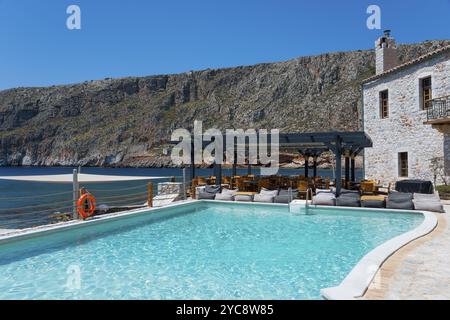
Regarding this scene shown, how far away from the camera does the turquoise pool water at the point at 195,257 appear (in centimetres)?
494

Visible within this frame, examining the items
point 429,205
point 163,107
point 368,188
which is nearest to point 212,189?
point 368,188

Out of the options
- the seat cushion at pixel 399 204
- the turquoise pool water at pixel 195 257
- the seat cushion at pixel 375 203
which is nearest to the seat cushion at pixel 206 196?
the turquoise pool water at pixel 195 257

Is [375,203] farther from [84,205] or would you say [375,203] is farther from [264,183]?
[84,205]

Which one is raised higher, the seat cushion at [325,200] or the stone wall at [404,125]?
the stone wall at [404,125]

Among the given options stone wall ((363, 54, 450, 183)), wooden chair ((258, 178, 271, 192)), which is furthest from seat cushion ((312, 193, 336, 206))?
stone wall ((363, 54, 450, 183))

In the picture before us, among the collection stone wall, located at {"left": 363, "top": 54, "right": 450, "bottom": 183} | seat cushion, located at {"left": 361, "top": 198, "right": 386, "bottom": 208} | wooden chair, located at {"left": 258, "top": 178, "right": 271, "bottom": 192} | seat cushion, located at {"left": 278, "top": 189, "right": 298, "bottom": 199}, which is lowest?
seat cushion, located at {"left": 361, "top": 198, "right": 386, "bottom": 208}

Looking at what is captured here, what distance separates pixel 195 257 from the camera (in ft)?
21.7

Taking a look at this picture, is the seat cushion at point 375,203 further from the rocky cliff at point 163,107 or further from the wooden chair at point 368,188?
the rocky cliff at point 163,107

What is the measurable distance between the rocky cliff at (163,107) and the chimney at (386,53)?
5028 centimetres

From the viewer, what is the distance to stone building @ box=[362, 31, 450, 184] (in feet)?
48.7

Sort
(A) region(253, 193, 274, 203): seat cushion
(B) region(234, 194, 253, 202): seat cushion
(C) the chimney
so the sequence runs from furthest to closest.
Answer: (C) the chimney < (B) region(234, 194, 253, 202): seat cushion < (A) region(253, 193, 274, 203): seat cushion

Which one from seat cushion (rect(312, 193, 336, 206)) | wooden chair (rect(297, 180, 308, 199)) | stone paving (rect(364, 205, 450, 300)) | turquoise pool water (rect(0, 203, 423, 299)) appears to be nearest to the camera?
stone paving (rect(364, 205, 450, 300))

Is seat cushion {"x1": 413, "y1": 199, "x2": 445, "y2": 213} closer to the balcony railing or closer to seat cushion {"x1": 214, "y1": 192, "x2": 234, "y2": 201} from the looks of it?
the balcony railing
